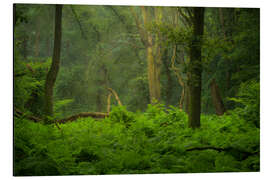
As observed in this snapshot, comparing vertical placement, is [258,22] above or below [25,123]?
above

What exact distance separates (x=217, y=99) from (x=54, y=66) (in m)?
2.94

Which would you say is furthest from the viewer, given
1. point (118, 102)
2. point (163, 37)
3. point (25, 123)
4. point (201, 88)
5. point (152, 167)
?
point (118, 102)

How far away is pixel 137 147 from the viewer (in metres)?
4.19

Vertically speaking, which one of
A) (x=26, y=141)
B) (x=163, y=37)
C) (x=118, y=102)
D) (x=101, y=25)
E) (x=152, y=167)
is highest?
(x=101, y=25)

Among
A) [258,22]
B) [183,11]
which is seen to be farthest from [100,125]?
[258,22]

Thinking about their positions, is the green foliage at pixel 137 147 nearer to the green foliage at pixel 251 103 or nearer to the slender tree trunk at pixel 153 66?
the green foliage at pixel 251 103

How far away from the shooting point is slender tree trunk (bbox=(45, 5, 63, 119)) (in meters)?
4.99

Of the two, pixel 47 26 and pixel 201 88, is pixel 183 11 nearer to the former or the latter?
pixel 201 88

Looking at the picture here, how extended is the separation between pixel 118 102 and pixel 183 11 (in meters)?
2.10

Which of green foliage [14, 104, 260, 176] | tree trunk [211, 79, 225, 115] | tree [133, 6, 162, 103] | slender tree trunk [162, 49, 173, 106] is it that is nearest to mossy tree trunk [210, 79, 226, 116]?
tree trunk [211, 79, 225, 115]

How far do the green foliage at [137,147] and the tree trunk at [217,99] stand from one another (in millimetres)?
186

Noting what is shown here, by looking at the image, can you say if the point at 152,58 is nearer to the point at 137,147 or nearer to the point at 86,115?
the point at 86,115

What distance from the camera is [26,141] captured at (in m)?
4.11

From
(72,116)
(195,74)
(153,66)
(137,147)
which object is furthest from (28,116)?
(195,74)
